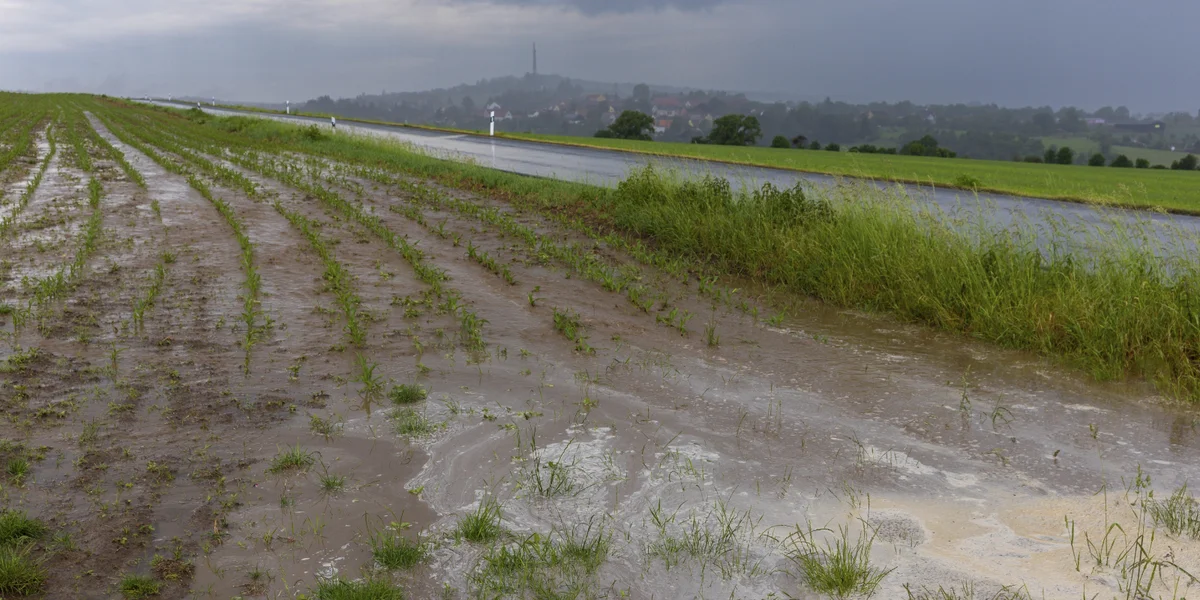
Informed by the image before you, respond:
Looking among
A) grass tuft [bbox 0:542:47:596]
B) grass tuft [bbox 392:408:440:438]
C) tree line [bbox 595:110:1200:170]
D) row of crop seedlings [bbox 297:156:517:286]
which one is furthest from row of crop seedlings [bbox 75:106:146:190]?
tree line [bbox 595:110:1200:170]

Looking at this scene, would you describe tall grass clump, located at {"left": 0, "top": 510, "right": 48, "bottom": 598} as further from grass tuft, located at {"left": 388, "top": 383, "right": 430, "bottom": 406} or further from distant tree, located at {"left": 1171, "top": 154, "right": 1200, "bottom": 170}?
distant tree, located at {"left": 1171, "top": 154, "right": 1200, "bottom": 170}

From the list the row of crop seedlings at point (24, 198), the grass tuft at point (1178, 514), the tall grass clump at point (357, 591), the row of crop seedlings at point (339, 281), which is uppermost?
the row of crop seedlings at point (24, 198)

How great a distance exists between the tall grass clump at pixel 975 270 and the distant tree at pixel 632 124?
170 feet

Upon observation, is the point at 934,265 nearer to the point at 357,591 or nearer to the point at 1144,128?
the point at 357,591

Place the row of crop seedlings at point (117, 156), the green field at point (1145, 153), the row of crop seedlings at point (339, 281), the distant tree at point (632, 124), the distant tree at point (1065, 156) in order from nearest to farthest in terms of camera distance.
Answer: the row of crop seedlings at point (339, 281) < the row of crop seedlings at point (117, 156) < the distant tree at point (1065, 156) < the green field at point (1145, 153) < the distant tree at point (632, 124)

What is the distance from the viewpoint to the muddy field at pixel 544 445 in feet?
13.3

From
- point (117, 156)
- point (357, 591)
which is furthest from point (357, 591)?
point (117, 156)

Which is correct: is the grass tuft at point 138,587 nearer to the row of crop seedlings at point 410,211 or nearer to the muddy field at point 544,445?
the muddy field at point 544,445

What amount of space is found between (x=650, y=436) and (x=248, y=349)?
12.3 feet

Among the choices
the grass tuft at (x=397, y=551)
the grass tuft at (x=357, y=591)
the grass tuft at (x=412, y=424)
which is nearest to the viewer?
the grass tuft at (x=357, y=591)

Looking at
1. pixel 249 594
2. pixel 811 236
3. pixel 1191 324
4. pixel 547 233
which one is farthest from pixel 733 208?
pixel 249 594

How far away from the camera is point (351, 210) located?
48.9 ft

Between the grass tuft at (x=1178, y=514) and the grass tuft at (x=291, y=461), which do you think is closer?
the grass tuft at (x=1178, y=514)

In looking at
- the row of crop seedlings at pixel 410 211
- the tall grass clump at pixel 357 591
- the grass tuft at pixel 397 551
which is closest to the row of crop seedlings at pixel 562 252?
the row of crop seedlings at pixel 410 211
